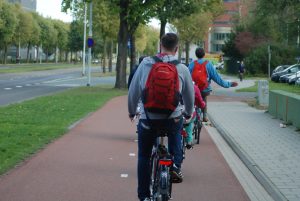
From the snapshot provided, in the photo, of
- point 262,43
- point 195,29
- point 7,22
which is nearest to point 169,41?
point 262,43

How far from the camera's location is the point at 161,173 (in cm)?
576

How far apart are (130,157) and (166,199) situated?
170 inches

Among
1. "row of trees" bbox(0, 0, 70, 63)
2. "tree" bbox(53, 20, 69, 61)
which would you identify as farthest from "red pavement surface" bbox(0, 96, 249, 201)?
"tree" bbox(53, 20, 69, 61)

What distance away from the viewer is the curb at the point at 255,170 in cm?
732

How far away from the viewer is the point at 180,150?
20.6 feet

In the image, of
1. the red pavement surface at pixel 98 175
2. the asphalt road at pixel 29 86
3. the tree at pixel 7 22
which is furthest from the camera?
the tree at pixel 7 22

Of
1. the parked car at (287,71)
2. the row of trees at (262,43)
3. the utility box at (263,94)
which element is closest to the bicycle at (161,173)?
the utility box at (263,94)

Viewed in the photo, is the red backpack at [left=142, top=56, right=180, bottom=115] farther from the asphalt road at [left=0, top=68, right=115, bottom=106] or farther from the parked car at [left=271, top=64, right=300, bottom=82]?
the parked car at [left=271, top=64, right=300, bottom=82]

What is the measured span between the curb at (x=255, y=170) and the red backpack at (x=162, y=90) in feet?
7.32

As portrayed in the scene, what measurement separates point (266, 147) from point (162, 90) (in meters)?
6.52

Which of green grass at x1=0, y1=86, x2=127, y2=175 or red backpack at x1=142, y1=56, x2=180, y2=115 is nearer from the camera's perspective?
red backpack at x1=142, y1=56, x2=180, y2=115

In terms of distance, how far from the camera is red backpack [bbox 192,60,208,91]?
11.0 m

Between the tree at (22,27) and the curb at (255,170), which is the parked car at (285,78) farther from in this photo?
the tree at (22,27)

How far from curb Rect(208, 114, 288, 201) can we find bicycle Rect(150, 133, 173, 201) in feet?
5.97
